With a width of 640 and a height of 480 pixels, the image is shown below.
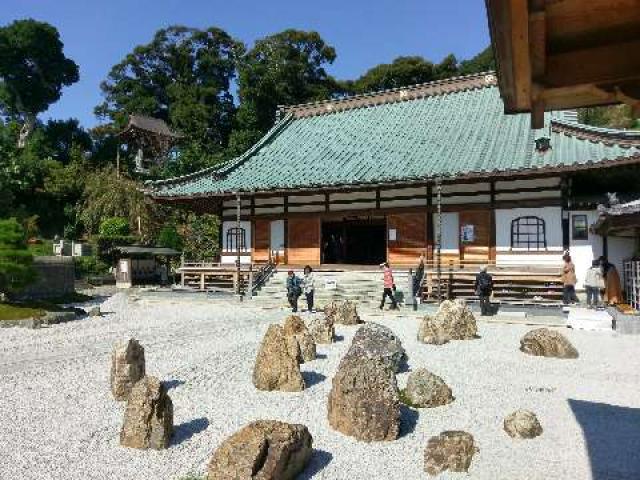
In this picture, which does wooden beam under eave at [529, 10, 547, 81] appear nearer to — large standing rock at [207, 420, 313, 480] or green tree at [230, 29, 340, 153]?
large standing rock at [207, 420, 313, 480]

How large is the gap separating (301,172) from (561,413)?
52.5 ft

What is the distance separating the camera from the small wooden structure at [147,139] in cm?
4406

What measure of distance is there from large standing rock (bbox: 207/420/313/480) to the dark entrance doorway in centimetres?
1988

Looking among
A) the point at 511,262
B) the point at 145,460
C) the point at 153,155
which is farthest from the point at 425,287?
the point at 153,155

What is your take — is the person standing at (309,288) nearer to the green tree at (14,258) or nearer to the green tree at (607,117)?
the green tree at (14,258)

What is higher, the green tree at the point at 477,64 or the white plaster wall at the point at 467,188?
the green tree at the point at 477,64

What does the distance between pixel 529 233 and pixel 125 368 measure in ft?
46.8

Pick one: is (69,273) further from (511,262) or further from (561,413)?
(561,413)

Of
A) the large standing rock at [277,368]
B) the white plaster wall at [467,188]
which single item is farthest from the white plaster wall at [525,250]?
the large standing rock at [277,368]

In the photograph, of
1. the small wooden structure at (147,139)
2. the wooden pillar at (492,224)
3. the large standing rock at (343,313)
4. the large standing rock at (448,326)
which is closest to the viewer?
the large standing rock at (448,326)

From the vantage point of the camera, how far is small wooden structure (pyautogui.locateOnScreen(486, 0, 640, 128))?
2.38 metres

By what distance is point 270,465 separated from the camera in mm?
4633

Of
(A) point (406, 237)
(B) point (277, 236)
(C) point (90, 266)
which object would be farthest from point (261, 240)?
(C) point (90, 266)

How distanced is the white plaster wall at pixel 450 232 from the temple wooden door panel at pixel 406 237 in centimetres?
71
